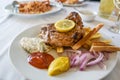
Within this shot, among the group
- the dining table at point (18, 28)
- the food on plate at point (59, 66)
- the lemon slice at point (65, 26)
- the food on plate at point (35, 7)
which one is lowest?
the dining table at point (18, 28)

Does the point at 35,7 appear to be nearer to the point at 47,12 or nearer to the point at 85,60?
the point at 47,12

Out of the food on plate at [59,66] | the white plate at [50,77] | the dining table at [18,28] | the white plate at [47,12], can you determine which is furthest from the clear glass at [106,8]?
the food on plate at [59,66]

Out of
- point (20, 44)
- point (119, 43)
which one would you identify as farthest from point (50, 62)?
point (119, 43)

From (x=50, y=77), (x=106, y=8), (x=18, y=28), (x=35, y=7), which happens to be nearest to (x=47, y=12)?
(x=35, y=7)

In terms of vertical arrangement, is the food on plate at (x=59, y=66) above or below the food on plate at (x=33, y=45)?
above

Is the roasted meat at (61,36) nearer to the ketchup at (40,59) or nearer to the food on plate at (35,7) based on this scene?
the ketchup at (40,59)

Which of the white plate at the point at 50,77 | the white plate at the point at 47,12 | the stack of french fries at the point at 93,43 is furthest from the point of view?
the white plate at the point at 47,12

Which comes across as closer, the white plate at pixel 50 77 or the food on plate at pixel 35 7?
the white plate at pixel 50 77

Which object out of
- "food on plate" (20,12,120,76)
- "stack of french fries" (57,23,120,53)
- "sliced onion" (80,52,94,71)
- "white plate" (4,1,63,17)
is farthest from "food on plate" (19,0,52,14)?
"sliced onion" (80,52,94,71)
